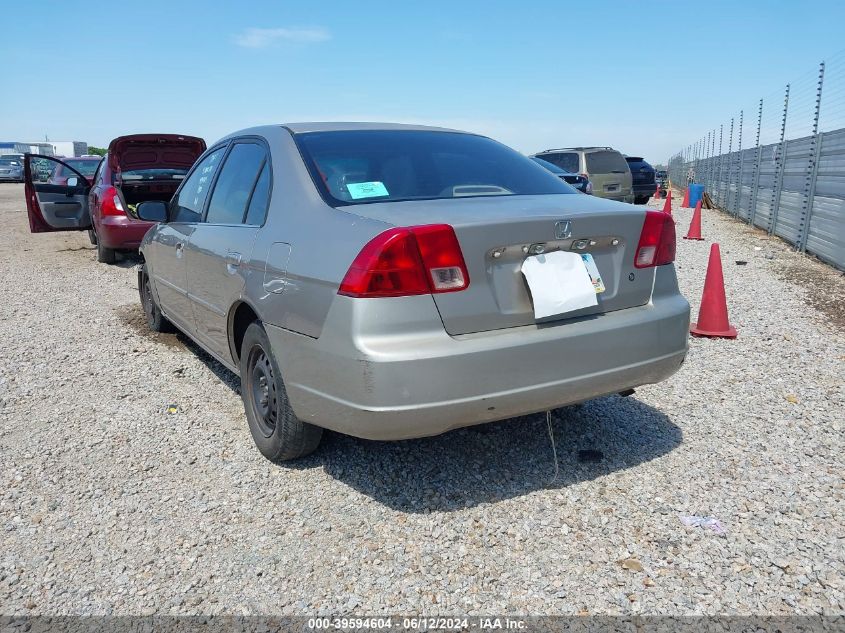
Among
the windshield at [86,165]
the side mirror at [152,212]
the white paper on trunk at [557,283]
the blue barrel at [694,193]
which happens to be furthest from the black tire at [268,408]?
the blue barrel at [694,193]

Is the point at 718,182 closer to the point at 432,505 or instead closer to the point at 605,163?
the point at 605,163

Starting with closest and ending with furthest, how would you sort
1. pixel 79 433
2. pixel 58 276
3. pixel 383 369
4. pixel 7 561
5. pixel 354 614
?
pixel 354 614
pixel 383 369
pixel 7 561
pixel 79 433
pixel 58 276

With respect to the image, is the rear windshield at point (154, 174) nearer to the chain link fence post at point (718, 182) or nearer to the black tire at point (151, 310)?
the black tire at point (151, 310)

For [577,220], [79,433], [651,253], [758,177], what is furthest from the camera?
[758,177]

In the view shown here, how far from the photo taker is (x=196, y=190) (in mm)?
4406

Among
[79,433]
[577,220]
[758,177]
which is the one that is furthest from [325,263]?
[758,177]

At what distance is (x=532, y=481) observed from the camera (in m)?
3.09

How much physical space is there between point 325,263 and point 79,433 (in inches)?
83.5

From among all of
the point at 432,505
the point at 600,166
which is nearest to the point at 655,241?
the point at 432,505

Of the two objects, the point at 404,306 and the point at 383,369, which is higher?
the point at 404,306

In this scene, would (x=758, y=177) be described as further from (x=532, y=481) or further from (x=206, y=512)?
(x=206, y=512)

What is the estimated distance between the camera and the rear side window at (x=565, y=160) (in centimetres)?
1530

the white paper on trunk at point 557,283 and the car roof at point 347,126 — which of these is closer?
the white paper on trunk at point 557,283

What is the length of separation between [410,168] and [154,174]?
23.7 feet
